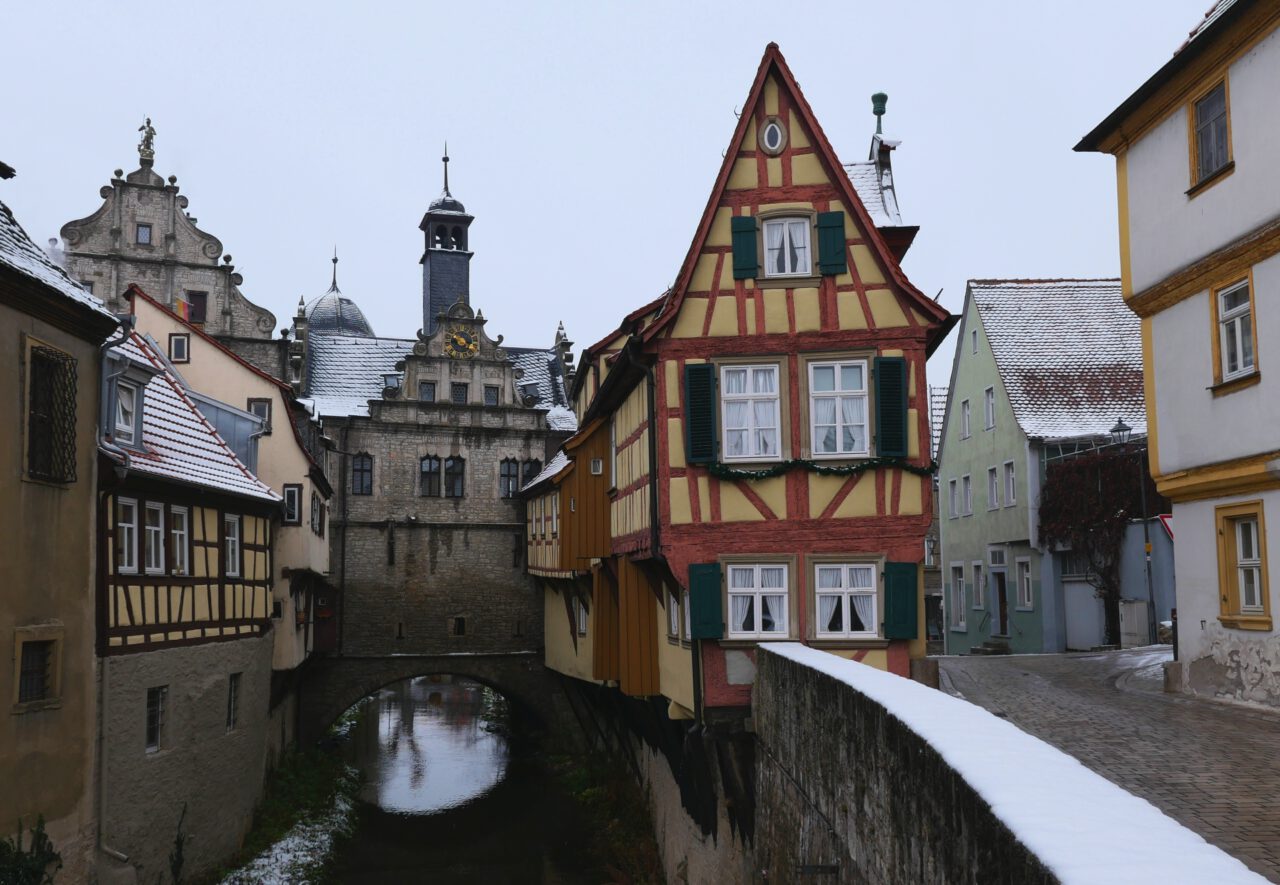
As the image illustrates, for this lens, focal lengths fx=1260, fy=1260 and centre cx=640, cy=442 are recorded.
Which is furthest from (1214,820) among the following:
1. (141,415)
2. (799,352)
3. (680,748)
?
(141,415)

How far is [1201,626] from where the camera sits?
1449 cm

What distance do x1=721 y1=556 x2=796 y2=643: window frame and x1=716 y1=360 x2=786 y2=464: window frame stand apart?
4.07ft

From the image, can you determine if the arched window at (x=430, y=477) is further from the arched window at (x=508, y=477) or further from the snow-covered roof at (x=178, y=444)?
the snow-covered roof at (x=178, y=444)

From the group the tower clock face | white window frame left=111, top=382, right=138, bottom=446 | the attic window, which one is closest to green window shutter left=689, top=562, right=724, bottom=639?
the attic window

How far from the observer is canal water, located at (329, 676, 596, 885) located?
24.2 m

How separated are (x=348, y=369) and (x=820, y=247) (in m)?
24.1

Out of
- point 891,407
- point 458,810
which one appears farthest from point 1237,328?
point 458,810

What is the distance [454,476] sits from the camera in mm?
35938

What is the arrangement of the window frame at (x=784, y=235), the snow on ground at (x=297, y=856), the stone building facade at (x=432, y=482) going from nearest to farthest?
1. the window frame at (x=784, y=235)
2. the snow on ground at (x=297, y=856)
3. the stone building facade at (x=432, y=482)

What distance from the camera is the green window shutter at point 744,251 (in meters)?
15.6

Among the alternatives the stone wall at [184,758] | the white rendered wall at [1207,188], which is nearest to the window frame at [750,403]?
the white rendered wall at [1207,188]

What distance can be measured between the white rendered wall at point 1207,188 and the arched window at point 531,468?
22.8 meters

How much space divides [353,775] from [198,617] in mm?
14746

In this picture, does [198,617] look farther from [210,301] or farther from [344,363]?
[344,363]
